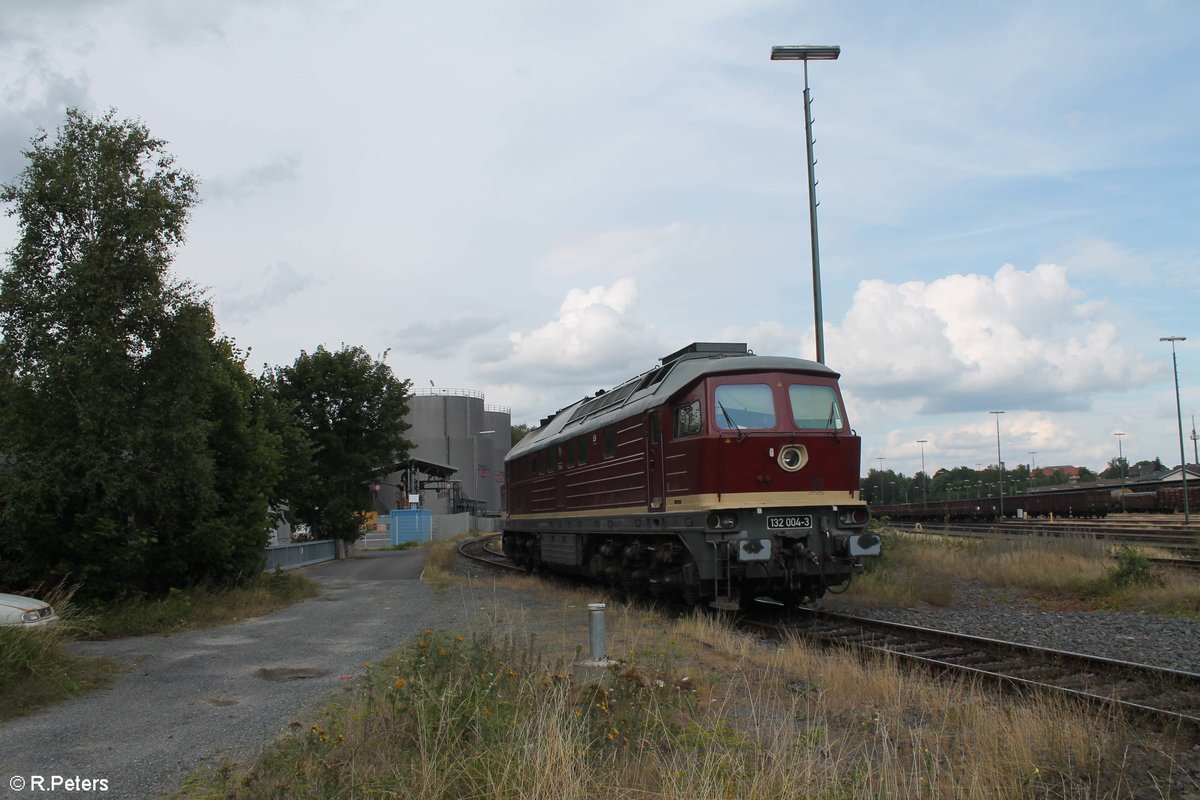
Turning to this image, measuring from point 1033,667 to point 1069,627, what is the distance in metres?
3.62

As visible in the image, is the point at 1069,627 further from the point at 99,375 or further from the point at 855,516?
the point at 99,375

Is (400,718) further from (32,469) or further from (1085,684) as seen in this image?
(32,469)

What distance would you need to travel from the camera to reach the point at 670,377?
1327 centimetres

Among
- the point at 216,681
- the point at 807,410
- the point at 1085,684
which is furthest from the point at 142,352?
the point at 1085,684

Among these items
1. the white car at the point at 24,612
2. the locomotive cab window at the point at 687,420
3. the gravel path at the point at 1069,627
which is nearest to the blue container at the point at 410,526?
the gravel path at the point at 1069,627

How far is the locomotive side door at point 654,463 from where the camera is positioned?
1280 centimetres

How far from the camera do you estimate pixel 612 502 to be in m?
14.7

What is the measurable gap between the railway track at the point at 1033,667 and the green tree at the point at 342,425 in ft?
90.8

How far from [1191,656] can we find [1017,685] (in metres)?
3.06

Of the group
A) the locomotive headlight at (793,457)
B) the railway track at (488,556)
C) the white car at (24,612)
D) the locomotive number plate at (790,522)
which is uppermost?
the locomotive headlight at (793,457)

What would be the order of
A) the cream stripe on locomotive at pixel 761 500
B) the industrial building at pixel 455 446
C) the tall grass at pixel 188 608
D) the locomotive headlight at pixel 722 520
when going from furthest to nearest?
the industrial building at pixel 455 446, the tall grass at pixel 188 608, the cream stripe on locomotive at pixel 761 500, the locomotive headlight at pixel 722 520

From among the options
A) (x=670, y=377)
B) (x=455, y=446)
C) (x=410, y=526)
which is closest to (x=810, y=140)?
(x=670, y=377)

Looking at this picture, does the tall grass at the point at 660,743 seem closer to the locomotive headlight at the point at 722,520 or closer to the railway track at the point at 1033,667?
the railway track at the point at 1033,667

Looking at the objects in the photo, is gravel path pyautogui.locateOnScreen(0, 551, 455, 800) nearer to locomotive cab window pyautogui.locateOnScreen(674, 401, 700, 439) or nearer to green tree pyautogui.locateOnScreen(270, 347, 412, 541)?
locomotive cab window pyautogui.locateOnScreen(674, 401, 700, 439)
